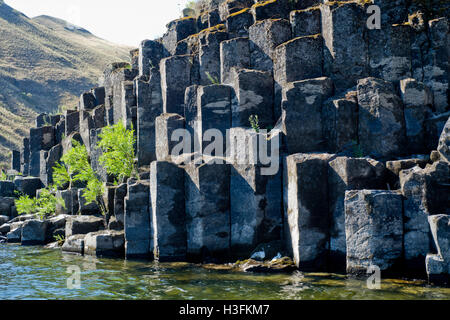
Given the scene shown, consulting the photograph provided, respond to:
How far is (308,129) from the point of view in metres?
13.8

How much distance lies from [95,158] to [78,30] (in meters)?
94.8

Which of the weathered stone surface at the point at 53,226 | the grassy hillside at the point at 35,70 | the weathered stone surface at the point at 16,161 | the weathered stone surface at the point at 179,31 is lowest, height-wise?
the weathered stone surface at the point at 53,226

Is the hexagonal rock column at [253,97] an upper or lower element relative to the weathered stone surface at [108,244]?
upper

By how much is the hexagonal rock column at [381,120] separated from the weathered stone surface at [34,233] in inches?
507

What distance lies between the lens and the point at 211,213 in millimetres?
14227

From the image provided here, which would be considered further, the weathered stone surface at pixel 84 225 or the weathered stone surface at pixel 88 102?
the weathered stone surface at pixel 88 102

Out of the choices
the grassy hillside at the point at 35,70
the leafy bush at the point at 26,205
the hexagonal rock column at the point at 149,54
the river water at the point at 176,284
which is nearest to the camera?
the river water at the point at 176,284

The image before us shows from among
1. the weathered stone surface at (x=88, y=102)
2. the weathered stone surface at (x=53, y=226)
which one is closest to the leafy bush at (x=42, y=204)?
the weathered stone surface at (x=53, y=226)

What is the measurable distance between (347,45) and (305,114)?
264 centimetres

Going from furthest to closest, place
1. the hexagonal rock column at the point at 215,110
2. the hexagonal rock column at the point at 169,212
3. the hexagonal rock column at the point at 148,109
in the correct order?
the hexagonal rock column at the point at 148,109 → the hexagonal rock column at the point at 215,110 → the hexagonal rock column at the point at 169,212

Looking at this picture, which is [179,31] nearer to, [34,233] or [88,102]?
[88,102]

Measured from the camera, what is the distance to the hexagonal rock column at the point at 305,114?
13.8 meters

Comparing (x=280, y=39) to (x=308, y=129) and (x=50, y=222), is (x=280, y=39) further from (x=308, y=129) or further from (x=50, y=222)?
(x=50, y=222)

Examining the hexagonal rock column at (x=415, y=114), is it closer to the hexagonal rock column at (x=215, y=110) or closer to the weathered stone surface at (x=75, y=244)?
the hexagonal rock column at (x=215, y=110)
